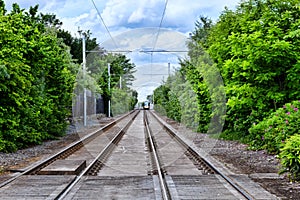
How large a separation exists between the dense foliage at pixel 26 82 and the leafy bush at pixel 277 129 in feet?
27.3

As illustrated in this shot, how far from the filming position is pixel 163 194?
7.71 meters

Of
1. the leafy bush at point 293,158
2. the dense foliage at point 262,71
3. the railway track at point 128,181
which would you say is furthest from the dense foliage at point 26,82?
the leafy bush at point 293,158

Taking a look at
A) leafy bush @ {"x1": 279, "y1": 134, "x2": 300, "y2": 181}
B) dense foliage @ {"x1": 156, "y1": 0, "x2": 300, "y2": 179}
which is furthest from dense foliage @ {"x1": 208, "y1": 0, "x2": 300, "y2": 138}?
leafy bush @ {"x1": 279, "y1": 134, "x2": 300, "y2": 181}

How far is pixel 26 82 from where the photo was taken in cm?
1510

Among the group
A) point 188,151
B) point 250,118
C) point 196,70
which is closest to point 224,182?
point 188,151

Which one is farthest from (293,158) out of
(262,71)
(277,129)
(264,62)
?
(262,71)

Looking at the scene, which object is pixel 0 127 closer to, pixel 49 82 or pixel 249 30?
pixel 49 82

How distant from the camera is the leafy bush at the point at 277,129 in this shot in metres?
11.9

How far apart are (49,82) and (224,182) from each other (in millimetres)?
12999

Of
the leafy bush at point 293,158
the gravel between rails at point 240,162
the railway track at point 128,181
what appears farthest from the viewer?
the leafy bush at point 293,158

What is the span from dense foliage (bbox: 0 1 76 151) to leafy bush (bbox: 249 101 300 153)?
832 centimetres

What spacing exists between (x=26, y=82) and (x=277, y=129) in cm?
882

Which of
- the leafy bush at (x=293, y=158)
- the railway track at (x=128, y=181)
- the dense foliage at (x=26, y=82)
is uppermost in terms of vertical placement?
the dense foliage at (x=26, y=82)

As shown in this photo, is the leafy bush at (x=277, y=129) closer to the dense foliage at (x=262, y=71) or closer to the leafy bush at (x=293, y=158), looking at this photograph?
the dense foliage at (x=262, y=71)
